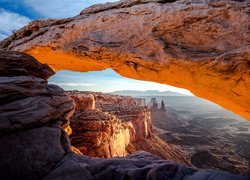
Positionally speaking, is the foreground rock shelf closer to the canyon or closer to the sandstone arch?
the canyon

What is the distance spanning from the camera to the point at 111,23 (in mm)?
9328

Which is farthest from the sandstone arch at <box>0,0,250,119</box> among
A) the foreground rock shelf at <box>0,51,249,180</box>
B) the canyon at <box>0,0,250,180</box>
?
the foreground rock shelf at <box>0,51,249,180</box>

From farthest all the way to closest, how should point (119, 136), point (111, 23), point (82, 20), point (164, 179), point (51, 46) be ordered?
point (119, 136) → point (51, 46) → point (82, 20) → point (111, 23) → point (164, 179)

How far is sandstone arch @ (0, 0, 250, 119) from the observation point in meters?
7.08

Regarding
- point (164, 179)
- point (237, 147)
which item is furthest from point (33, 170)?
point (237, 147)

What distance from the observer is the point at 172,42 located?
805cm

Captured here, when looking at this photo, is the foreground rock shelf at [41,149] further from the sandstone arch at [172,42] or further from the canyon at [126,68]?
the sandstone arch at [172,42]

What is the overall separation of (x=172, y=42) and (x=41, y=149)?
228 inches

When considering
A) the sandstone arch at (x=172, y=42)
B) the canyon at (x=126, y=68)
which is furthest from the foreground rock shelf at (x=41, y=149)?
the sandstone arch at (x=172, y=42)

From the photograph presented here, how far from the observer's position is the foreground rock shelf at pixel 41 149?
20.8 ft

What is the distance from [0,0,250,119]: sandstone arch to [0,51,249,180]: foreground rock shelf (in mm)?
2742

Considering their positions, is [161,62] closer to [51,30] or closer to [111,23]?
[111,23]

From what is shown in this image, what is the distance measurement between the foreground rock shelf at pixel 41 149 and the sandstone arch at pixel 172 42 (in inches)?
108

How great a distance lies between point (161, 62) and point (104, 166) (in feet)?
13.3
